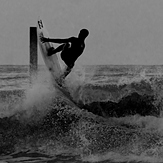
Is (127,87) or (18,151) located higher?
(127,87)

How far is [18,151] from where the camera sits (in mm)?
7301

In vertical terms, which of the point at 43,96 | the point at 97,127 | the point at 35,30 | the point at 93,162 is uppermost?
the point at 35,30

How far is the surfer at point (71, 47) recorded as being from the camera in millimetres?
8660

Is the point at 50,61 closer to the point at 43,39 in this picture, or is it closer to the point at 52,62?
the point at 52,62

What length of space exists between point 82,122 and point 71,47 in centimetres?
204

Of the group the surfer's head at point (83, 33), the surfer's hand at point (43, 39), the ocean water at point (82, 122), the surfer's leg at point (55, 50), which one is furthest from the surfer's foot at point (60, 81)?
the surfer's head at point (83, 33)

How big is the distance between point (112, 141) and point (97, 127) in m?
0.57

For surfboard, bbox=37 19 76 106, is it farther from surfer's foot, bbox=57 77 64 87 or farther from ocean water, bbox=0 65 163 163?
ocean water, bbox=0 65 163 163

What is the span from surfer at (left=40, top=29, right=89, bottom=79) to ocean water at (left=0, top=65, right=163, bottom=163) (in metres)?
0.76

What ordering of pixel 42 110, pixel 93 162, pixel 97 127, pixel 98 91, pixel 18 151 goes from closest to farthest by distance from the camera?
pixel 93 162, pixel 18 151, pixel 97 127, pixel 42 110, pixel 98 91

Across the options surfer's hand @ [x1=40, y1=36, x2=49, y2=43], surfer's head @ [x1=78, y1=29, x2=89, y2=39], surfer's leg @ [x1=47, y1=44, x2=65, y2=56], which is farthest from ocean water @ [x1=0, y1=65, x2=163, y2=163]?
surfer's head @ [x1=78, y1=29, x2=89, y2=39]

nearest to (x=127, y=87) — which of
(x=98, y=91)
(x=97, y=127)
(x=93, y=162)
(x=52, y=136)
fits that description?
(x=98, y=91)

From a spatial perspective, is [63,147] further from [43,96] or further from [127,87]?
[127,87]

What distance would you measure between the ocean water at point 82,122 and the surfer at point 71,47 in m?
0.76
